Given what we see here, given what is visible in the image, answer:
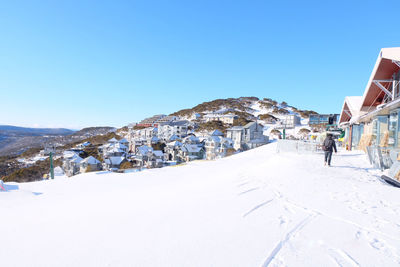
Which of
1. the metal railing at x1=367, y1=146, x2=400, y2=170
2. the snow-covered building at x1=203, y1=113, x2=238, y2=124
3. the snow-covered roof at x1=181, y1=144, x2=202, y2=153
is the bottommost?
the snow-covered roof at x1=181, y1=144, x2=202, y2=153

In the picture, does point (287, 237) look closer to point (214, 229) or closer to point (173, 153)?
point (214, 229)

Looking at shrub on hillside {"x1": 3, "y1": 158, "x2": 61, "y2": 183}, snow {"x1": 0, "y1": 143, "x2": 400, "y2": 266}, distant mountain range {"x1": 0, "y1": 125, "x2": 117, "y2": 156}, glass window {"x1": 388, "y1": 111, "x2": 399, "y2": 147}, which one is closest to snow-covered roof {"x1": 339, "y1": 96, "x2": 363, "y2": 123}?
glass window {"x1": 388, "y1": 111, "x2": 399, "y2": 147}

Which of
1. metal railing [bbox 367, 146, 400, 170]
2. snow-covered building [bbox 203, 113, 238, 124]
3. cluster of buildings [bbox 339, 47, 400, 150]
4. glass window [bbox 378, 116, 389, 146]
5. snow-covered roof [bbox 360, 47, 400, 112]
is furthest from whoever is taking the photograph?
snow-covered building [bbox 203, 113, 238, 124]

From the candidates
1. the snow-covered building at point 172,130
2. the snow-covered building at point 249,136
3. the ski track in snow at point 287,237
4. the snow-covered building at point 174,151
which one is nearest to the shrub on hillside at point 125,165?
the snow-covered building at point 174,151

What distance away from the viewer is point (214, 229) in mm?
3441

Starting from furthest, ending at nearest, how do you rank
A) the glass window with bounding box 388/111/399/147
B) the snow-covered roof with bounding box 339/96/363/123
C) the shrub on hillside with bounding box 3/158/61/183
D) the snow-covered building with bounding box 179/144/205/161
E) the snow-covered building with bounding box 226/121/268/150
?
the snow-covered building with bounding box 179/144/205/161
the snow-covered building with bounding box 226/121/268/150
the shrub on hillside with bounding box 3/158/61/183
the snow-covered roof with bounding box 339/96/363/123
the glass window with bounding box 388/111/399/147

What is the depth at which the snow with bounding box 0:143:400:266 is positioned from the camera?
2.67m

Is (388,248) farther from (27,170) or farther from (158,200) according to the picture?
(27,170)

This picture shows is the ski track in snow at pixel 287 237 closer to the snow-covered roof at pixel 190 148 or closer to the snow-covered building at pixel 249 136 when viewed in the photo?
the snow-covered building at pixel 249 136

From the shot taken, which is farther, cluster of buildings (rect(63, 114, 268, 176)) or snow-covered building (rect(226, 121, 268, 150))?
snow-covered building (rect(226, 121, 268, 150))

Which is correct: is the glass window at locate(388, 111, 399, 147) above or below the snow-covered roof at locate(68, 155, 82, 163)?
above

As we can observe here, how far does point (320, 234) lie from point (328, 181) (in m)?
4.38

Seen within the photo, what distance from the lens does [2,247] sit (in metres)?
3.05

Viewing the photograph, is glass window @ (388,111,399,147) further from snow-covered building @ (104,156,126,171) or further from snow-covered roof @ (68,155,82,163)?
snow-covered roof @ (68,155,82,163)
